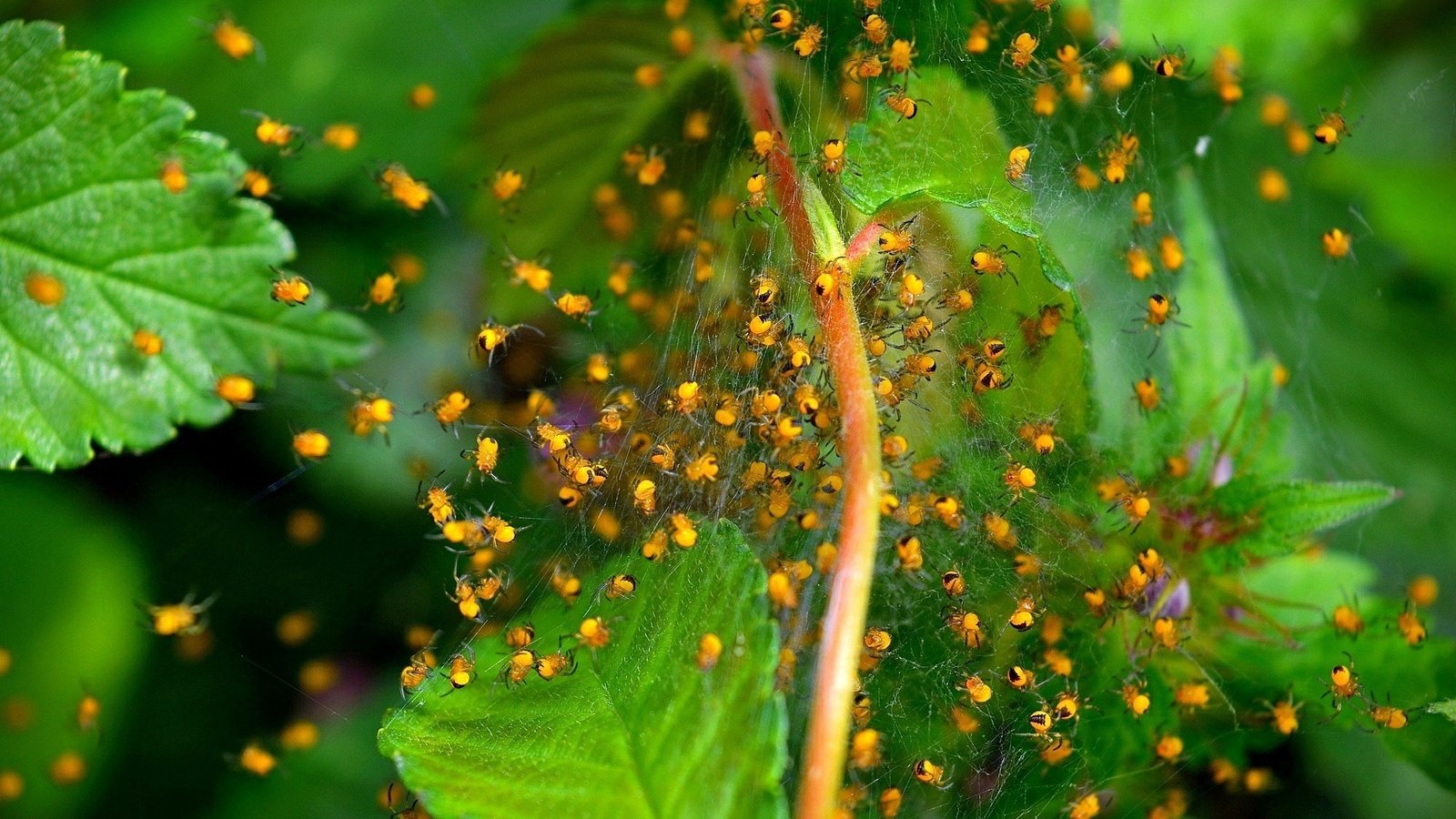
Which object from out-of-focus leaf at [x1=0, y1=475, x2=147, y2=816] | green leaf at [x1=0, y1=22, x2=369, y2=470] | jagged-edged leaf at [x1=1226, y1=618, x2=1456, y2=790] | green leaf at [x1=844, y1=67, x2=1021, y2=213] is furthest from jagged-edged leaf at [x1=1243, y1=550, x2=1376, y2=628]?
out-of-focus leaf at [x1=0, y1=475, x2=147, y2=816]

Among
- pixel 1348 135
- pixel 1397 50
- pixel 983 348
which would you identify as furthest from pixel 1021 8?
pixel 1397 50

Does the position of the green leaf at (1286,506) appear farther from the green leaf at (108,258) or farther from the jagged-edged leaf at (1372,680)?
the green leaf at (108,258)

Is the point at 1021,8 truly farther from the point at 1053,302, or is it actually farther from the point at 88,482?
the point at 88,482

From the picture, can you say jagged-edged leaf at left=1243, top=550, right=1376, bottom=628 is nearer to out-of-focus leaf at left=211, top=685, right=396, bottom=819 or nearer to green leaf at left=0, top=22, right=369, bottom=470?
out-of-focus leaf at left=211, top=685, right=396, bottom=819

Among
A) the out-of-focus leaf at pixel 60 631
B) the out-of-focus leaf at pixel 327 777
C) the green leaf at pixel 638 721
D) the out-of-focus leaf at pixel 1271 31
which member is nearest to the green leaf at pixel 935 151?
the green leaf at pixel 638 721

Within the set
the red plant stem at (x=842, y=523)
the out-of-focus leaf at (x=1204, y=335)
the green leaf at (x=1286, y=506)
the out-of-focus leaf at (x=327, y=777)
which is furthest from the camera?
the out-of-focus leaf at (x=327, y=777)
